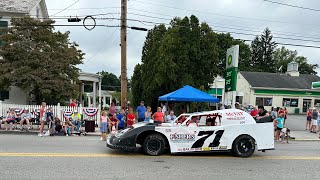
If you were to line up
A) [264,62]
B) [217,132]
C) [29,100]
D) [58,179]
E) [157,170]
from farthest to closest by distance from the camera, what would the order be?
[264,62]
[29,100]
[217,132]
[157,170]
[58,179]

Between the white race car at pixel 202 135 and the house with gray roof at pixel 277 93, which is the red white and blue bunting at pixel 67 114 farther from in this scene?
the house with gray roof at pixel 277 93

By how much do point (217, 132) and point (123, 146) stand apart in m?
2.87

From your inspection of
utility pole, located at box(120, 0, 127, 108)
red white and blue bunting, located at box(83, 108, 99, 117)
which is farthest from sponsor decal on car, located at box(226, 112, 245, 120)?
red white and blue bunting, located at box(83, 108, 99, 117)

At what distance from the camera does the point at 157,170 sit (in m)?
8.00

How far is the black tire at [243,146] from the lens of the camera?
34.2 ft

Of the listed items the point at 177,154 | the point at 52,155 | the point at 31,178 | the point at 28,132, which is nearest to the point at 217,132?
the point at 177,154

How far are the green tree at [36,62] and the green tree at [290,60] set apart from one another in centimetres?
7853

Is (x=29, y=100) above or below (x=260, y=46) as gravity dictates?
below

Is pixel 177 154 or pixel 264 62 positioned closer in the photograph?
pixel 177 154

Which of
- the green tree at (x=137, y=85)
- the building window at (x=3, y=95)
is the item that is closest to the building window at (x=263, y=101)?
the green tree at (x=137, y=85)

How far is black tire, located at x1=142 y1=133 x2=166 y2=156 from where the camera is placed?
9.98m

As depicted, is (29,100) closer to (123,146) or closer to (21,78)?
(21,78)

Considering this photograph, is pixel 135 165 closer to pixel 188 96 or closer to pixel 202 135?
pixel 202 135

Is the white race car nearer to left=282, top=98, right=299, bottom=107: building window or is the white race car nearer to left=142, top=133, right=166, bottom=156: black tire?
left=142, top=133, right=166, bottom=156: black tire
